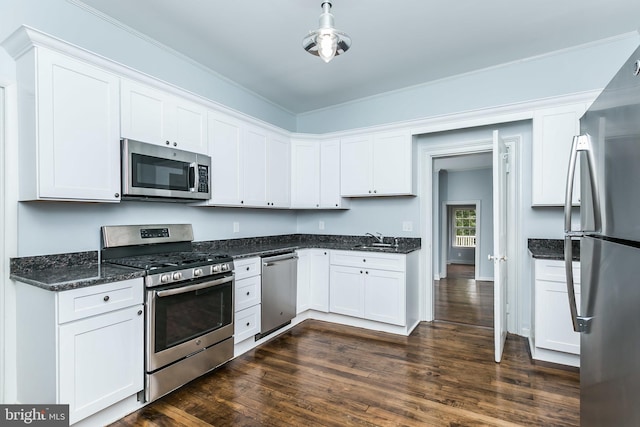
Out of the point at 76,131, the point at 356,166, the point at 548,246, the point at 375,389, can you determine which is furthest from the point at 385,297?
the point at 76,131

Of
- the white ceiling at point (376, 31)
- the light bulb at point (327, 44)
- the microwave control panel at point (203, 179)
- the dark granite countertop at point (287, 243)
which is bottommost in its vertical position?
the dark granite countertop at point (287, 243)

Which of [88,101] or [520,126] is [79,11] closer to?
[88,101]

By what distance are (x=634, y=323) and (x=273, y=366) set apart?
2.54 metres

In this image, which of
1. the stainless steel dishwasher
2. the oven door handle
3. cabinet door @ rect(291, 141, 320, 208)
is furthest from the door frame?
the oven door handle

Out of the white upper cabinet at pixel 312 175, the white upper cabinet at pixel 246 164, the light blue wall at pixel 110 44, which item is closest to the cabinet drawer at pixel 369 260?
the white upper cabinet at pixel 312 175

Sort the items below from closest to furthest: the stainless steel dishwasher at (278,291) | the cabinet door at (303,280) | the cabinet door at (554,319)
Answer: the cabinet door at (554,319)
the stainless steel dishwasher at (278,291)
the cabinet door at (303,280)

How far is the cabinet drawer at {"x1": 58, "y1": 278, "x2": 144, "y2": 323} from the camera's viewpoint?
1.80 meters

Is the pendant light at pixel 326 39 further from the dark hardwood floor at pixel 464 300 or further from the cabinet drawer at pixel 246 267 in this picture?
the dark hardwood floor at pixel 464 300

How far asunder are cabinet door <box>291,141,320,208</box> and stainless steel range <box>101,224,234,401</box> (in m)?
1.73

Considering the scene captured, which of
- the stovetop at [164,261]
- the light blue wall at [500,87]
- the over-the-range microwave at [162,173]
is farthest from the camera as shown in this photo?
the light blue wall at [500,87]

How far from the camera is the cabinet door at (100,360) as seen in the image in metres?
1.83

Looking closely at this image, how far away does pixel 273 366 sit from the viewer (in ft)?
9.23

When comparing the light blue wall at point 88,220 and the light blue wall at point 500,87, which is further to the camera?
the light blue wall at point 500,87

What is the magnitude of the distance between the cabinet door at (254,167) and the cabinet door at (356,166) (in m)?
1.02
